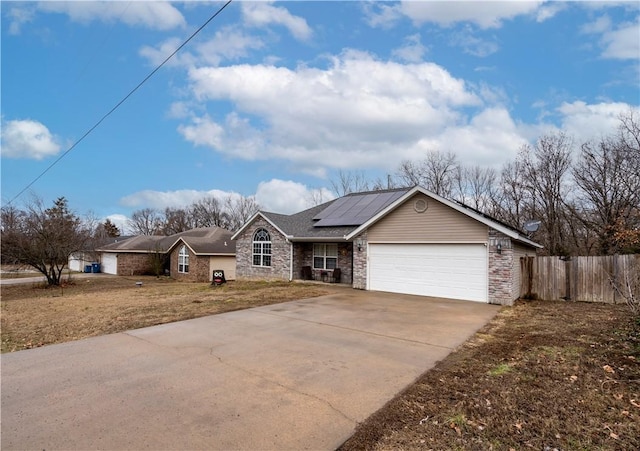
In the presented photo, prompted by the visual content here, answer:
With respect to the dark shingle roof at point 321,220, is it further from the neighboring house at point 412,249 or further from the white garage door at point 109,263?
the white garage door at point 109,263

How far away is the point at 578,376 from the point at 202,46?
9.76 m

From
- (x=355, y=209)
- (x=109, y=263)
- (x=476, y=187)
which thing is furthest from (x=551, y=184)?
(x=109, y=263)

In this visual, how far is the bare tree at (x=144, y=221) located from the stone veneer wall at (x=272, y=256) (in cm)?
4051

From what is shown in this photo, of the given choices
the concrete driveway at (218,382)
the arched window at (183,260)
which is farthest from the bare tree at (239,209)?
the concrete driveway at (218,382)

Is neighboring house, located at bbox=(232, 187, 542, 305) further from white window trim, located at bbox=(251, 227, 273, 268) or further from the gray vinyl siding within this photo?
white window trim, located at bbox=(251, 227, 273, 268)

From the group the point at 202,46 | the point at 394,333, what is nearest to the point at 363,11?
the point at 202,46

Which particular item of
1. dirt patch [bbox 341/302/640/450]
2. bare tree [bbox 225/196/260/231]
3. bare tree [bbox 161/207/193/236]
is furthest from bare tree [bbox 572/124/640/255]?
bare tree [bbox 161/207/193/236]

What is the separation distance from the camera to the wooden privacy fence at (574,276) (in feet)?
38.3

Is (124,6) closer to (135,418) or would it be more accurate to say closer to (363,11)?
(363,11)

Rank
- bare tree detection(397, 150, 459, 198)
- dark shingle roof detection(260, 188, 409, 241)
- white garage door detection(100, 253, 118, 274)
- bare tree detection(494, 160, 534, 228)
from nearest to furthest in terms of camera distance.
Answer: dark shingle roof detection(260, 188, 409, 241) → bare tree detection(494, 160, 534, 228) → bare tree detection(397, 150, 459, 198) → white garage door detection(100, 253, 118, 274)

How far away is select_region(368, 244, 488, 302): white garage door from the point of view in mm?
12523

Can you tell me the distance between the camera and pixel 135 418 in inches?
150

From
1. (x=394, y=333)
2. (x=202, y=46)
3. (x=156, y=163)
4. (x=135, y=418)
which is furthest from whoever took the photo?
(x=156, y=163)

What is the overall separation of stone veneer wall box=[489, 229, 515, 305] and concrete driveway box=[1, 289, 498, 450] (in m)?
3.90
